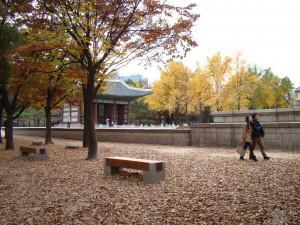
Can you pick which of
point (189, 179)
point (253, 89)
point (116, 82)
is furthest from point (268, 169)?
point (116, 82)

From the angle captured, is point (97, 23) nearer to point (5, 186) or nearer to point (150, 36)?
point (150, 36)

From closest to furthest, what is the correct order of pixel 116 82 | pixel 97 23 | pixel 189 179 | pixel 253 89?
pixel 189 179, pixel 97 23, pixel 253 89, pixel 116 82

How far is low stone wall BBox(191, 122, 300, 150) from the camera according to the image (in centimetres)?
1586

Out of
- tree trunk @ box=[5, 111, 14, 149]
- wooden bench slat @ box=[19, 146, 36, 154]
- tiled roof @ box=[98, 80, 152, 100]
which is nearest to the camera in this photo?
wooden bench slat @ box=[19, 146, 36, 154]

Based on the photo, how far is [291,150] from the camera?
15766 millimetres

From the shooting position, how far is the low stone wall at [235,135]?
15859 mm

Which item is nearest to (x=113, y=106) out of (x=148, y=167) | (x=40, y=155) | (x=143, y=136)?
(x=143, y=136)

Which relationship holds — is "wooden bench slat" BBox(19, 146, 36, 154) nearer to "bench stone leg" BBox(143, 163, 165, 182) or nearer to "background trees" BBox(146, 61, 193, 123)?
"bench stone leg" BBox(143, 163, 165, 182)

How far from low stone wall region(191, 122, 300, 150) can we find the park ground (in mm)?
5166

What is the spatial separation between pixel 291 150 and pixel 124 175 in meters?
9.07

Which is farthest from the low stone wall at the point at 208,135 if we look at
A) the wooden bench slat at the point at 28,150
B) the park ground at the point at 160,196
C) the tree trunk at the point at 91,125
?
the wooden bench slat at the point at 28,150

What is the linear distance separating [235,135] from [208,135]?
68.8 inches

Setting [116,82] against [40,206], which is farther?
[116,82]

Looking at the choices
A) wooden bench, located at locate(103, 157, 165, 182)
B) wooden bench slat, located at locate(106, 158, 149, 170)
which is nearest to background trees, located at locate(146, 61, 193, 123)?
wooden bench slat, located at locate(106, 158, 149, 170)
